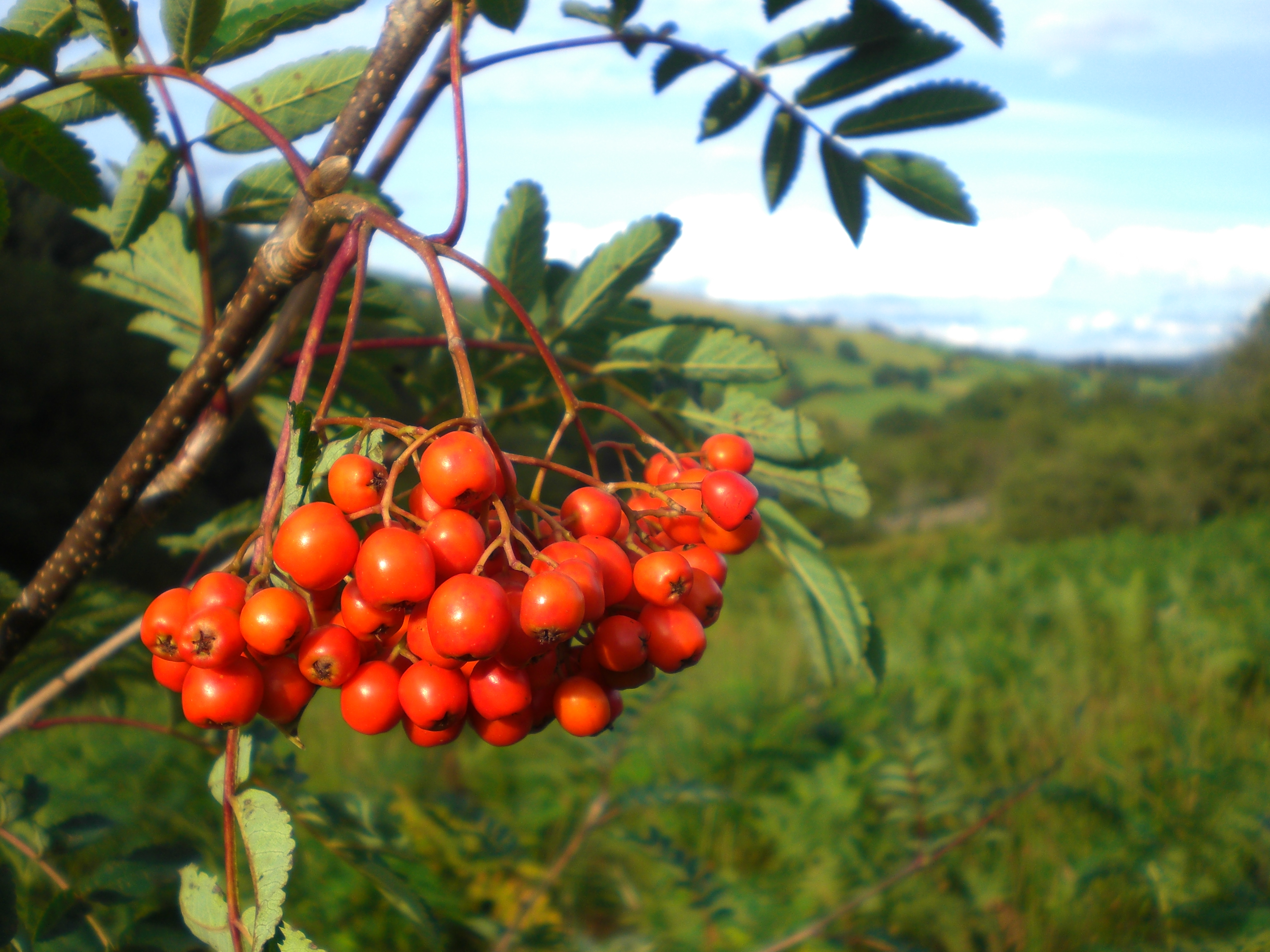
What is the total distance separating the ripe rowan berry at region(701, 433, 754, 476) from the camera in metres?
0.74

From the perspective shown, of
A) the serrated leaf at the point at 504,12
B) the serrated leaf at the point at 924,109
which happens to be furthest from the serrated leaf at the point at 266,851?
the serrated leaf at the point at 924,109

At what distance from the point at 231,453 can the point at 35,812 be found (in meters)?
9.47

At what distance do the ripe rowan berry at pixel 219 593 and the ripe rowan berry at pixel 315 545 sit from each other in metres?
0.04

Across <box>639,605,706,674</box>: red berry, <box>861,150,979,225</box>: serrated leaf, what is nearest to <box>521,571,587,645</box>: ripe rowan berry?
<box>639,605,706,674</box>: red berry

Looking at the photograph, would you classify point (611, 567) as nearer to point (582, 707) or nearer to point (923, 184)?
point (582, 707)

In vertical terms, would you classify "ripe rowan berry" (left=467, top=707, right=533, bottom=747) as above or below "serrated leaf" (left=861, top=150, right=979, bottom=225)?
below

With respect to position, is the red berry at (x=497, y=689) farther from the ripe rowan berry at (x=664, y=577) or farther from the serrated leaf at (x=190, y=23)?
the serrated leaf at (x=190, y=23)

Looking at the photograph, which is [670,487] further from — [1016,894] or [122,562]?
[122,562]

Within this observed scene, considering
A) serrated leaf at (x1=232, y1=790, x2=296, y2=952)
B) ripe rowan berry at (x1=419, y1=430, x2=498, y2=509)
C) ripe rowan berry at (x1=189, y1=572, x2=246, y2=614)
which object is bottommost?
serrated leaf at (x1=232, y1=790, x2=296, y2=952)

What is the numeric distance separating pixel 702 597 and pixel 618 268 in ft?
1.77

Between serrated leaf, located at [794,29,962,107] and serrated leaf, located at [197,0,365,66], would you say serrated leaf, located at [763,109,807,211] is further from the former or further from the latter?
serrated leaf, located at [197,0,365,66]

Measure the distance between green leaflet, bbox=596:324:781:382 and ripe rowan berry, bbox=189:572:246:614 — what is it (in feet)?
1.78

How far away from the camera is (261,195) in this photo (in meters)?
0.97

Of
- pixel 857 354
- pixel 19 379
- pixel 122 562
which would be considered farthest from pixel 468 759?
pixel 857 354
